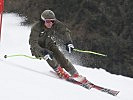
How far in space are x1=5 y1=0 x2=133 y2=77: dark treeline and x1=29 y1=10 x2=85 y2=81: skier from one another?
9817mm

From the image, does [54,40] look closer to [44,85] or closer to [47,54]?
[47,54]

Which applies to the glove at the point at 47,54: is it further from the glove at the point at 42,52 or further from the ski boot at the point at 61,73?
the ski boot at the point at 61,73

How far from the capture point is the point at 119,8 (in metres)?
19.1

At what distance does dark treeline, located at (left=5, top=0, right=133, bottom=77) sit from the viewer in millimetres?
18781

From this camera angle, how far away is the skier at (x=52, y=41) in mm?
8508

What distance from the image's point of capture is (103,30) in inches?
771

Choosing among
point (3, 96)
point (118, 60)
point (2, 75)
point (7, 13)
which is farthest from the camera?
point (7, 13)

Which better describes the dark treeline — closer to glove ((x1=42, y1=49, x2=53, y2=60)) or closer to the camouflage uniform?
the camouflage uniform

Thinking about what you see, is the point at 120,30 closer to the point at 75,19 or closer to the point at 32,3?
the point at 75,19

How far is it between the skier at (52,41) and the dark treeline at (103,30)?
9.82 meters

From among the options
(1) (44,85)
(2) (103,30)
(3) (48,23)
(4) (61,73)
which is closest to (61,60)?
(4) (61,73)

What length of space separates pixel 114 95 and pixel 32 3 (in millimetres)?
15952

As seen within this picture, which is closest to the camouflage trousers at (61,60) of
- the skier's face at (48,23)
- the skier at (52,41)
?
the skier at (52,41)

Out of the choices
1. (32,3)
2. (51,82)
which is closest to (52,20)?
(51,82)
